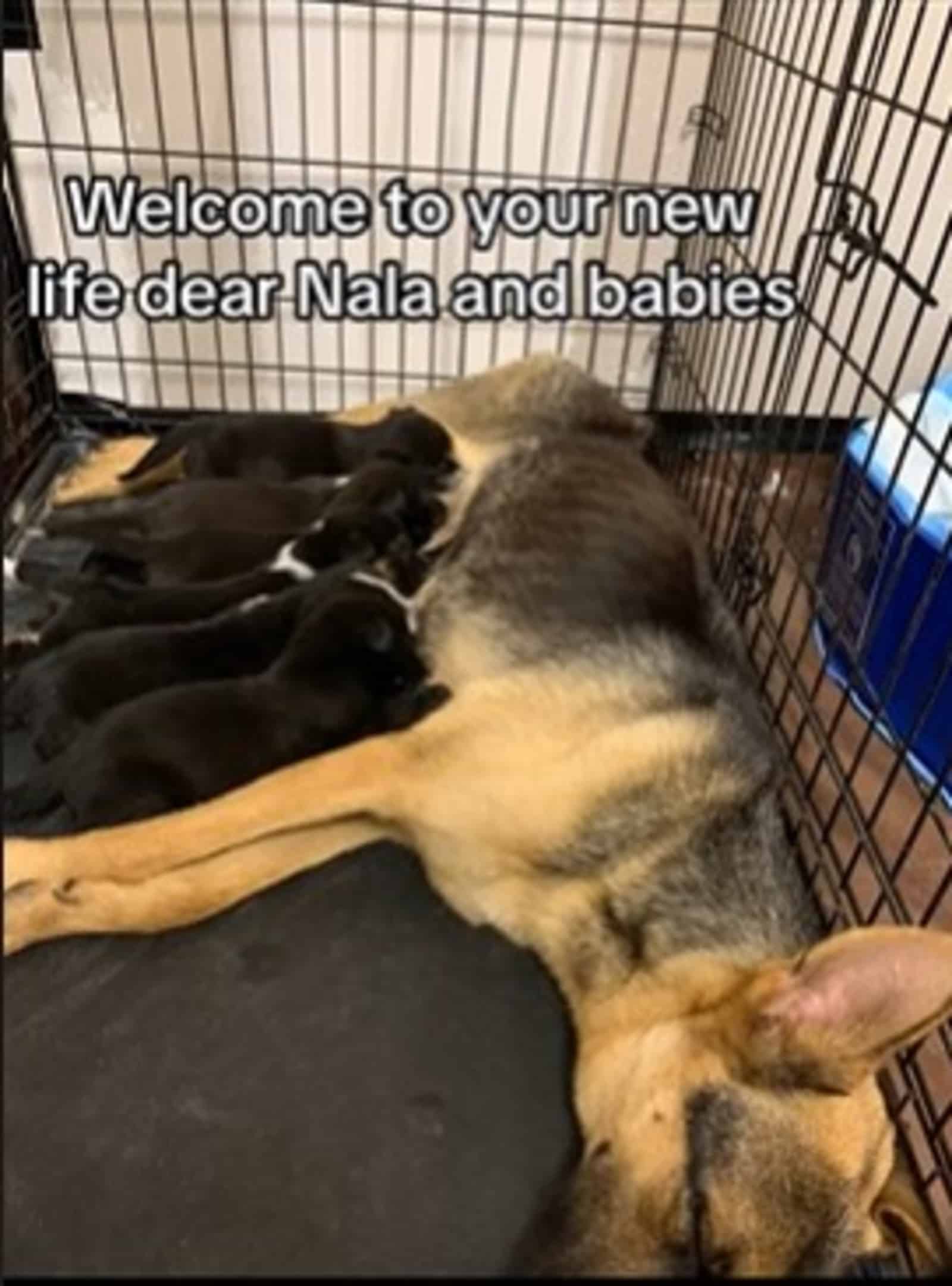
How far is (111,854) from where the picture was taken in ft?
4.21

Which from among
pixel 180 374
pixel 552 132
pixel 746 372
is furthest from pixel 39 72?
pixel 746 372

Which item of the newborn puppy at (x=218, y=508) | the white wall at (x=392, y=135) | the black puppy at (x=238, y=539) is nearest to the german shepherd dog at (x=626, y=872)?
the black puppy at (x=238, y=539)

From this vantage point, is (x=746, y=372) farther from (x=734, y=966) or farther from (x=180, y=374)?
(x=734, y=966)

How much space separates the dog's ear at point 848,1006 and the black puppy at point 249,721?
2.01 ft

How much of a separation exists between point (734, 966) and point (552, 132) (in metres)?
1.94

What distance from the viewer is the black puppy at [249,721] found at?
4.36 ft

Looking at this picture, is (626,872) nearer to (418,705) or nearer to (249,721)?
(418,705)

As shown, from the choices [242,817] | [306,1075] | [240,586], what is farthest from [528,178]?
[306,1075]

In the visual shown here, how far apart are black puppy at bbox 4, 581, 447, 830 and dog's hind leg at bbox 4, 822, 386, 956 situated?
85mm

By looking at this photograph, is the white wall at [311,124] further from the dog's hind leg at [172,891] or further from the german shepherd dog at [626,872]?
the dog's hind leg at [172,891]

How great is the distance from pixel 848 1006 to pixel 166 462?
1498 millimetres

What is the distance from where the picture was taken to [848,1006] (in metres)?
0.94

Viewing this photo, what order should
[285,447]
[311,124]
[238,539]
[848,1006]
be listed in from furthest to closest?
[311,124]
[285,447]
[238,539]
[848,1006]

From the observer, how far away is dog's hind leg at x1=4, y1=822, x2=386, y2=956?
125 cm
